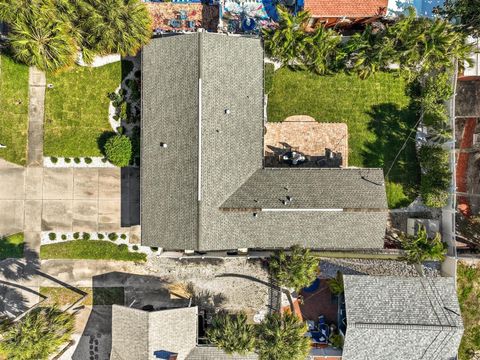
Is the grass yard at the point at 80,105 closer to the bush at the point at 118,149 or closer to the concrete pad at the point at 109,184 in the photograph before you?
the bush at the point at 118,149

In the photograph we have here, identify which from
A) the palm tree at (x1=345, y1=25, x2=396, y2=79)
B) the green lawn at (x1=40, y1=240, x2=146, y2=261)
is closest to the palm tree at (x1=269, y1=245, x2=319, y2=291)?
the green lawn at (x1=40, y1=240, x2=146, y2=261)

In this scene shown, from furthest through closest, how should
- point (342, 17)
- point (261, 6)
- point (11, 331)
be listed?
point (261, 6)
point (342, 17)
point (11, 331)

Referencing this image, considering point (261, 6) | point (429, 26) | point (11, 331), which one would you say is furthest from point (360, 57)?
point (11, 331)

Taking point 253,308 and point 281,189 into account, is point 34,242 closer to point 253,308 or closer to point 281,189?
point 253,308

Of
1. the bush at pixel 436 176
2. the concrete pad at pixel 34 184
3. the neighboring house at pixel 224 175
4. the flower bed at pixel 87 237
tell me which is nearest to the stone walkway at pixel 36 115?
the concrete pad at pixel 34 184

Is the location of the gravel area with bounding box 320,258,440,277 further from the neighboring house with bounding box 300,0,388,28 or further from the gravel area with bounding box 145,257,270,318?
the neighboring house with bounding box 300,0,388,28

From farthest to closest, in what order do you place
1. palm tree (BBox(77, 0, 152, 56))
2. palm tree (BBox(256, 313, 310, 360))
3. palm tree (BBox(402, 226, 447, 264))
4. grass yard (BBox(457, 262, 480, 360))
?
grass yard (BBox(457, 262, 480, 360)), palm tree (BBox(402, 226, 447, 264)), palm tree (BBox(77, 0, 152, 56)), palm tree (BBox(256, 313, 310, 360))

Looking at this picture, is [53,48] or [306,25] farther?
[306,25]
